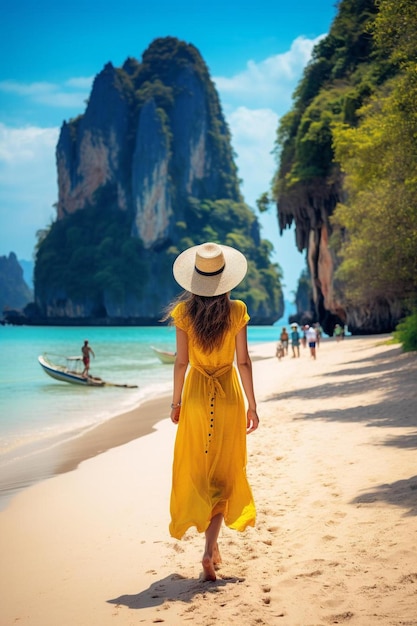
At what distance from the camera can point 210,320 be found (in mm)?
3768

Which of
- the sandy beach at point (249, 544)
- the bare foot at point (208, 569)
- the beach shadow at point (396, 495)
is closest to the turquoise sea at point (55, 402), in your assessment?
the sandy beach at point (249, 544)

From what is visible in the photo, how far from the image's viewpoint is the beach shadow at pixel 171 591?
3.41 metres

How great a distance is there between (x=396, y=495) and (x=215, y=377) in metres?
1.84

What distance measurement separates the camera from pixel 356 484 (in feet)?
17.4

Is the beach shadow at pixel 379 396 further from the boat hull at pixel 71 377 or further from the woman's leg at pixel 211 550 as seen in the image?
the boat hull at pixel 71 377

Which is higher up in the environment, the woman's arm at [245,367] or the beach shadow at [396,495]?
the woman's arm at [245,367]

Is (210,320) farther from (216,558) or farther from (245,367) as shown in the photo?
(216,558)

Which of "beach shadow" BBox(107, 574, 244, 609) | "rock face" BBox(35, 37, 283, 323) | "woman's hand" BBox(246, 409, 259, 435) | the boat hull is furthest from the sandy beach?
"rock face" BBox(35, 37, 283, 323)

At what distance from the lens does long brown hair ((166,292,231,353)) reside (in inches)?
148

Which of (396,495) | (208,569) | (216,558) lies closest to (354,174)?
(396,495)

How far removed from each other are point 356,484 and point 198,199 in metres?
128

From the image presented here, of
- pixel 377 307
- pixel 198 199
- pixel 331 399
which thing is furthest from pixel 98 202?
pixel 331 399

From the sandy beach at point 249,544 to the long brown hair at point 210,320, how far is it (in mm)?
1276

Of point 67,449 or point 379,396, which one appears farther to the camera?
point 379,396
